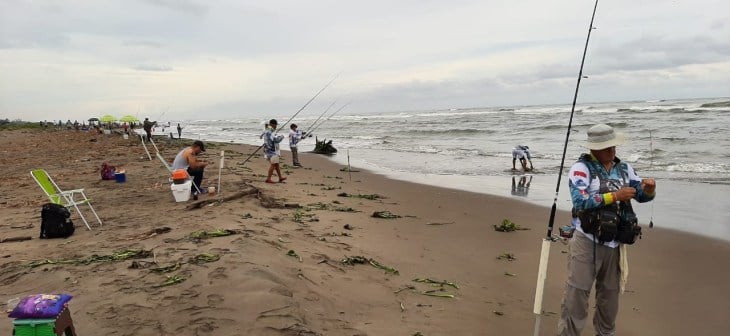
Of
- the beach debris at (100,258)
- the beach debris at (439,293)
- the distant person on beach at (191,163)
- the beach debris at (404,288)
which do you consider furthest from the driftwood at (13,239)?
the beach debris at (439,293)

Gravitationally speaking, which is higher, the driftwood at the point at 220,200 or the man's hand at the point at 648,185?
the man's hand at the point at 648,185

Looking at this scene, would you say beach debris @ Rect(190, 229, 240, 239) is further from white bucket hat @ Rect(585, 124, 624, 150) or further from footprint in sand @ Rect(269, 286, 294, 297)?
white bucket hat @ Rect(585, 124, 624, 150)

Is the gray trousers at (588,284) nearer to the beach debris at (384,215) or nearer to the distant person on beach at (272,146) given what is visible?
the beach debris at (384,215)

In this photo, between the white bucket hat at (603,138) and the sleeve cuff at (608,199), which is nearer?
the sleeve cuff at (608,199)

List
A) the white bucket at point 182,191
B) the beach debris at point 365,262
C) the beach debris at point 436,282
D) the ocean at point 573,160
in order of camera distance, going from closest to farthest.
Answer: the beach debris at point 436,282 → the beach debris at point 365,262 → the white bucket at point 182,191 → the ocean at point 573,160

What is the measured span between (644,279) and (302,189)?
7.55 m

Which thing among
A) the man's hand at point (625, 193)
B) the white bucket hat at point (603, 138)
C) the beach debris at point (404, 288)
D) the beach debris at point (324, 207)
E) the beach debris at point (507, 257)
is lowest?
the beach debris at point (507, 257)

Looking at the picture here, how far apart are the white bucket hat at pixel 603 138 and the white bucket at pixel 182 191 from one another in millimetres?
7315

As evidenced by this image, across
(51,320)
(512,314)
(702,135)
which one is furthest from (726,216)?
(702,135)

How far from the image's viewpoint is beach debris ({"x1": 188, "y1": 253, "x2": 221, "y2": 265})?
15.0 feet

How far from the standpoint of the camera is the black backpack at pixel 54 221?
20.2 ft

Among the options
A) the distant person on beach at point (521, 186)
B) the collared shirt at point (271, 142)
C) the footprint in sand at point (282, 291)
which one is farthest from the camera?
A: the collared shirt at point (271, 142)

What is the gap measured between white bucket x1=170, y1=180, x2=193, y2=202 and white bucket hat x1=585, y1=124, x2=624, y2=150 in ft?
24.0

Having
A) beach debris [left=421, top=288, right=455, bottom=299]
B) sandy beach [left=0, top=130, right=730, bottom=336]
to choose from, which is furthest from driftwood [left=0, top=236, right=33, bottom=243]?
beach debris [left=421, top=288, right=455, bottom=299]
